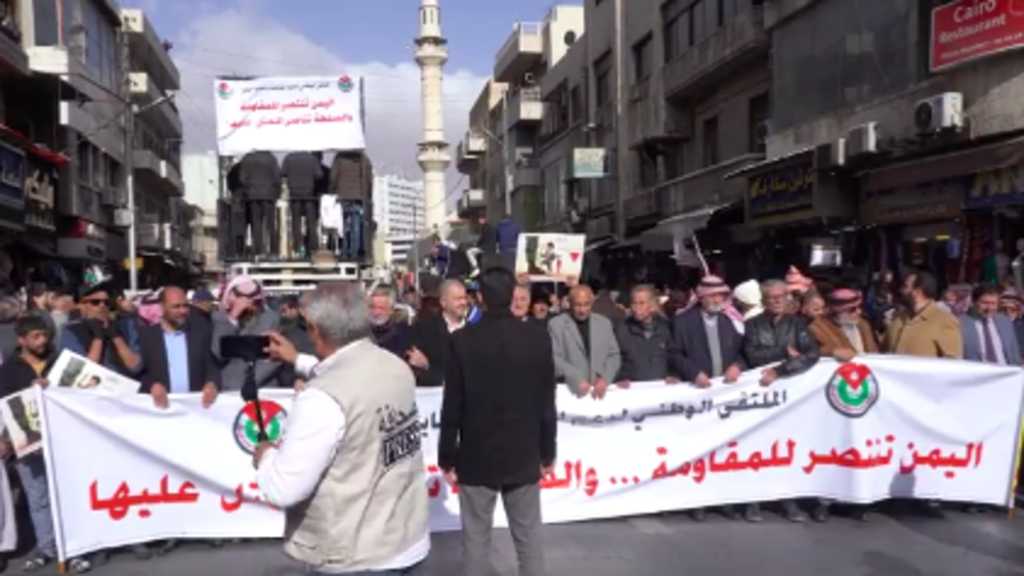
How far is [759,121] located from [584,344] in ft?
44.7

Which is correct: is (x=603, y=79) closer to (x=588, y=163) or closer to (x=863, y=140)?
(x=588, y=163)

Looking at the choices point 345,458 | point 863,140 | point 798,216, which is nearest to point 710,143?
point 798,216

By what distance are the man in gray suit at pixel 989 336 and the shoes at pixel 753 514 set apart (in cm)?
239

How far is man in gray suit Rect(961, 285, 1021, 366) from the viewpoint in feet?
25.0

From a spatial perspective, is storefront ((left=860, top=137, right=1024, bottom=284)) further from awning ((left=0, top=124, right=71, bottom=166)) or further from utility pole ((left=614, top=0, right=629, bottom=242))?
awning ((left=0, top=124, right=71, bottom=166))

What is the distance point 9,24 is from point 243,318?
1590 centimetres

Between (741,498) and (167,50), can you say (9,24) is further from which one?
(167,50)

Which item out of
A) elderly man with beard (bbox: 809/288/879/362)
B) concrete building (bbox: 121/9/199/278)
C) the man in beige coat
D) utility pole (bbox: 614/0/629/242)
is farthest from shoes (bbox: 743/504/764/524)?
concrete building (bbox: 121/9/199/278)

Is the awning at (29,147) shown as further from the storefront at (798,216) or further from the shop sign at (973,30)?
the shop sign at (973,30)

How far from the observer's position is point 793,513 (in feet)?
21.7

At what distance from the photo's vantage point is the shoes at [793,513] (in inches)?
258

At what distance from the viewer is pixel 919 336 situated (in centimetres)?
716

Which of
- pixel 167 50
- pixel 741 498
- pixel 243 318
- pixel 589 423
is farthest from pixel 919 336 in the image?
pixel 167 50

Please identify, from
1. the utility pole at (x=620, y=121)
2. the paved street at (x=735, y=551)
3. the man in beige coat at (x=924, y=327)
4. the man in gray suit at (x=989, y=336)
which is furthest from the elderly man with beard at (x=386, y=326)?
the utility pole at (x=620, y=121)
